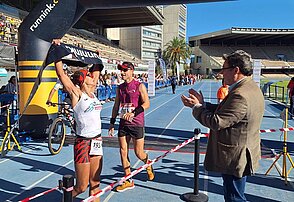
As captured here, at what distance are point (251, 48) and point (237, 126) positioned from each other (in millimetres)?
92139

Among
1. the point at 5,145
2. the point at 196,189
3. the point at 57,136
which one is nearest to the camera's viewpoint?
the point at 196,189

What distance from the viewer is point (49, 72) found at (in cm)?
713

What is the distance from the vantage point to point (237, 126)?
8.15 ft

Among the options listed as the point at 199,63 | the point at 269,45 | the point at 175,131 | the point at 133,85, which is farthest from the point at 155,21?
the point at 269,45

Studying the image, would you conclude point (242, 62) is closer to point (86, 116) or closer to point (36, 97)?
point (86, 116)

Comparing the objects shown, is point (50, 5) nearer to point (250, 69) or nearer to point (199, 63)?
point (250, 69)

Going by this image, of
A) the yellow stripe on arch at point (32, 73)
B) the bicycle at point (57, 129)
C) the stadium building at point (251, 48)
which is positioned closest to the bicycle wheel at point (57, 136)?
the bicycle at point (57, 129)

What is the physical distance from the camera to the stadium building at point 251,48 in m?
79.3

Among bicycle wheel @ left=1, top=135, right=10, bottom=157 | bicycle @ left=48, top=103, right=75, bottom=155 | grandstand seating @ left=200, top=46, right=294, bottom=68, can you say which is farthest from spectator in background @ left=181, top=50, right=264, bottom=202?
grandstand seating @ left=200, top=46, right=294, bottom=68

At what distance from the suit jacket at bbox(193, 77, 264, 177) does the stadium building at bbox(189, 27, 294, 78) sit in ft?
256

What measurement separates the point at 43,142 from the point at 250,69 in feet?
19.3

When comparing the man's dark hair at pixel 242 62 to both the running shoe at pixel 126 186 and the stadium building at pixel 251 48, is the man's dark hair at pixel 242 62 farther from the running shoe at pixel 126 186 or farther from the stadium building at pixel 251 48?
the stadium building at pixel 251 48

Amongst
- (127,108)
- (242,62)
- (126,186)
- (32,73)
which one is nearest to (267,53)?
(32,73)

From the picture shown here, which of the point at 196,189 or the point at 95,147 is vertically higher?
the point at 95,147
